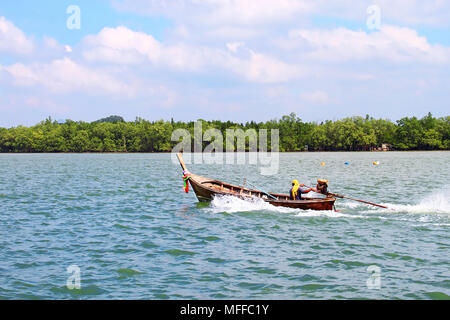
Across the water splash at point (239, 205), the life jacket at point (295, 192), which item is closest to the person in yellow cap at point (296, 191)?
the life jacket at point (295, 192)

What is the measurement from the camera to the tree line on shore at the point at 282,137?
183 meters

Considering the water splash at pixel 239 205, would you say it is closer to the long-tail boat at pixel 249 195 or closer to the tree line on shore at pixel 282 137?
the long-tail boat at pixel 249 195

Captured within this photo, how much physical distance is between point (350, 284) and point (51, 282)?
882cm

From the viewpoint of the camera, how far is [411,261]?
14992 mm

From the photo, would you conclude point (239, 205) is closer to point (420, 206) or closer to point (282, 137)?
point (420, 206)

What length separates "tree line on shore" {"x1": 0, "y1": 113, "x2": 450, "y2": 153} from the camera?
183375 mm

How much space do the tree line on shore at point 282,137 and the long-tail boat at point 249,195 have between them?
153731 millimetres

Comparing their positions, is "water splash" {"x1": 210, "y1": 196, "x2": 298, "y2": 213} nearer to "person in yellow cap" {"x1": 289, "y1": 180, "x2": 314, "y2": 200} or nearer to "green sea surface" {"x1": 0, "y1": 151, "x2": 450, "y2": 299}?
"green sea surface" {"x1": 0, "y1": 151, "x2": 450, "y2": 299}

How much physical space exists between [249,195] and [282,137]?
17236 cm

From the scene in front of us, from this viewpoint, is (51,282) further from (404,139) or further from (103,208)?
(404,139)

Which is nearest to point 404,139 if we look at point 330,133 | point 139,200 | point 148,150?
point 330,133

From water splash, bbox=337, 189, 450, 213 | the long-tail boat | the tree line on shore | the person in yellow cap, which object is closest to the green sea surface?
water splash, bbox=337, 189, 450, 213

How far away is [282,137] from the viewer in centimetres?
19675

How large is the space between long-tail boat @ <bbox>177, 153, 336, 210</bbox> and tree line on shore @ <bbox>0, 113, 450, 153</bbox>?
15373 centimetres
